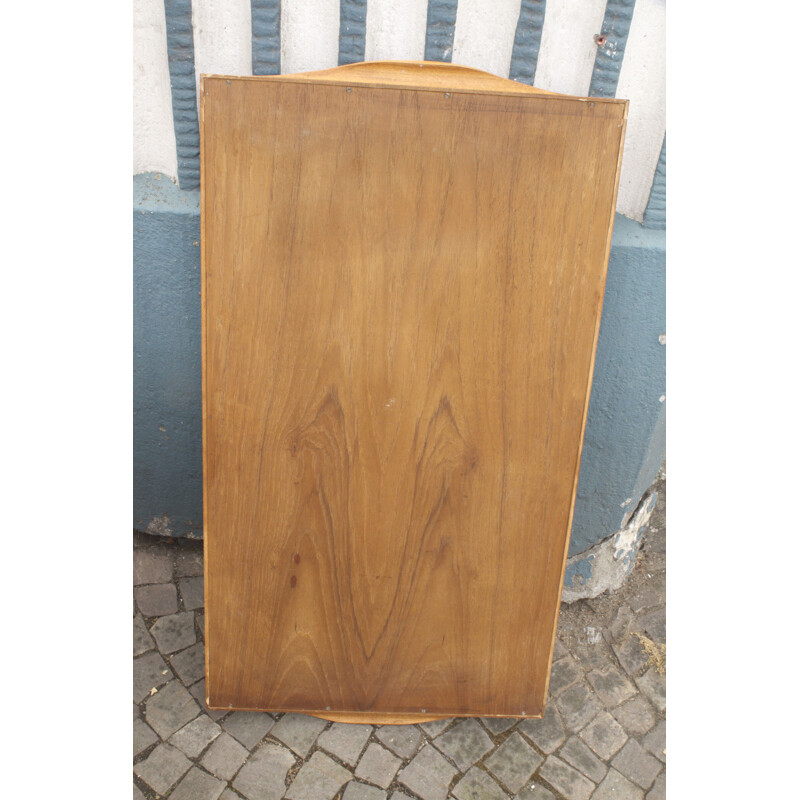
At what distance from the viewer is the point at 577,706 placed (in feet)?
7.57

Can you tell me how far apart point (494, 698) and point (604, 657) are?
1.85 ft

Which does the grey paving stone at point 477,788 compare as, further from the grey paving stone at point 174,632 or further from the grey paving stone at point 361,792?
→ the grey paving stone at point 174,632

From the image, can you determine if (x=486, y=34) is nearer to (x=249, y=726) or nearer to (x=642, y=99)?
(x=642, y=99)

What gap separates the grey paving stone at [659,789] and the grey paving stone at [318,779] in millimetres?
907

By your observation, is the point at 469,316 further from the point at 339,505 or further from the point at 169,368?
the point at 169,368

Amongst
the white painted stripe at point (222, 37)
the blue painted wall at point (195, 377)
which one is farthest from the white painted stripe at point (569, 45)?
the white painted stripe at point (222, 37)

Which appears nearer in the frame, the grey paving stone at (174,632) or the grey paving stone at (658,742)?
the grey paving stone at (658,742)

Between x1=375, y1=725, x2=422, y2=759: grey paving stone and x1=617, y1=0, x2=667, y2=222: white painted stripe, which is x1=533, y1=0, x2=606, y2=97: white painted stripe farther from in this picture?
x1=375, y1=725, x2=422, y2=759: grey paving stone

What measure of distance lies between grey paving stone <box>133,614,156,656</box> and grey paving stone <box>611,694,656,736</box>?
1.60m

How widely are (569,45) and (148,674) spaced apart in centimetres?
234

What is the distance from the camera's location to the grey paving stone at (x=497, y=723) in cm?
219

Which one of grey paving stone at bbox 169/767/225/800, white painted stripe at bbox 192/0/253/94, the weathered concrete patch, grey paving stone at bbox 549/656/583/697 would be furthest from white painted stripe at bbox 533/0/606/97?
grey paving stone at bbox 169/767/225/800

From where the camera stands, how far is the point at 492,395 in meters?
1.83

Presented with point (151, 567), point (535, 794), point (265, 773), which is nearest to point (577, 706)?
point (535, 794)
